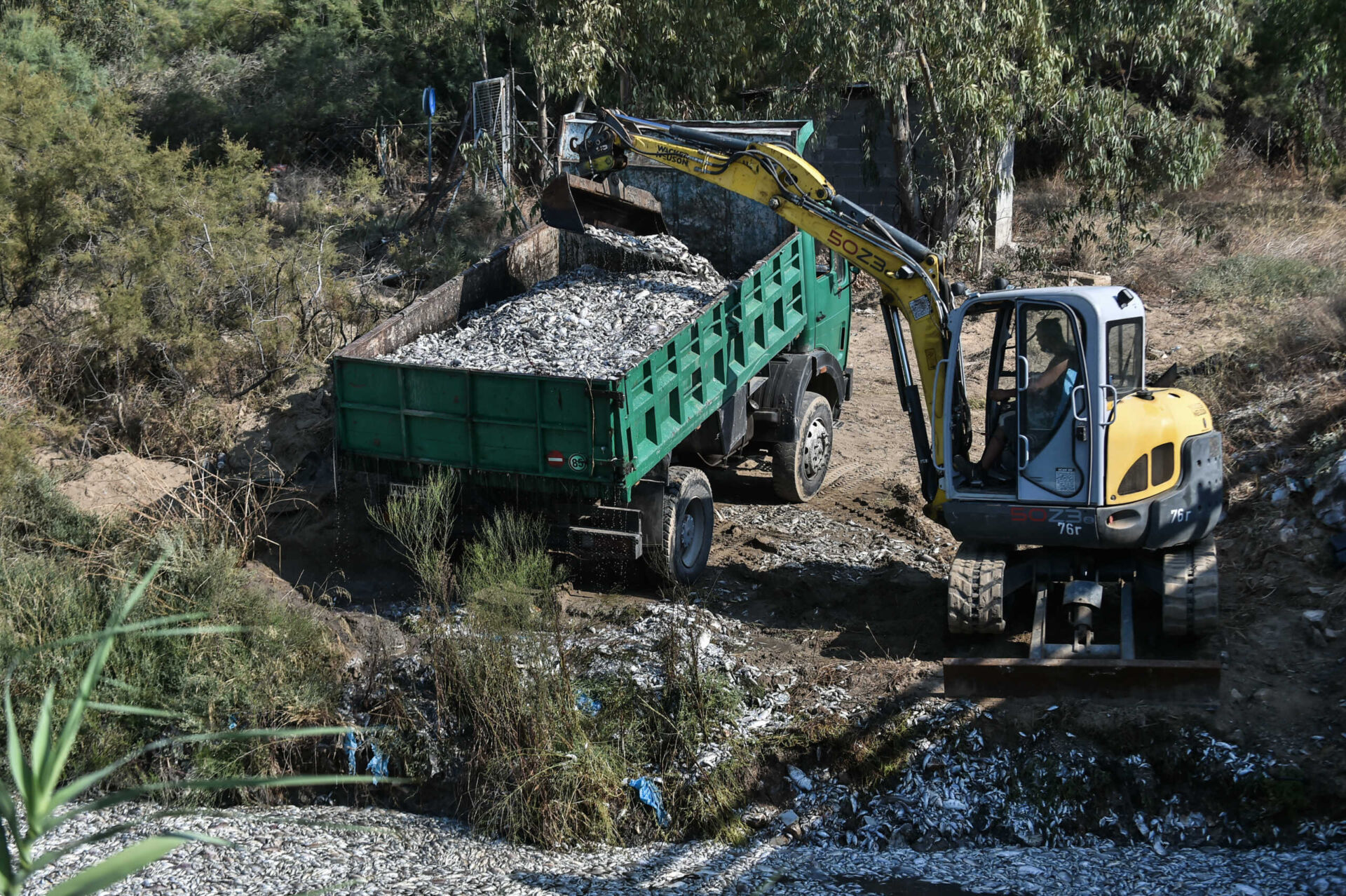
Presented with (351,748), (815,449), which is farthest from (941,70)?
(351,748)

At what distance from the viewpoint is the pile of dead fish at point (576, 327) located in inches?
320

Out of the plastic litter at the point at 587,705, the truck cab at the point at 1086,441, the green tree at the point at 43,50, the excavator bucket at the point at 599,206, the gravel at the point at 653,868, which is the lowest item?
the gravel at the point at 653,868

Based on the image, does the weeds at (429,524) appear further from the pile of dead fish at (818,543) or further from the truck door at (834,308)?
the truck door at (834,308)

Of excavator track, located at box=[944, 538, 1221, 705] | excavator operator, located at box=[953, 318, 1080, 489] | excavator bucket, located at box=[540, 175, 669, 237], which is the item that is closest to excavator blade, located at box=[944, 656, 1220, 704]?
excavator track, located at box=[944, 538, 1221, 705]

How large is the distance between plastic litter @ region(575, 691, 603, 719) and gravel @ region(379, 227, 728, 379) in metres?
2.01

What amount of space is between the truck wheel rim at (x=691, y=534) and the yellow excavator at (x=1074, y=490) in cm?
179

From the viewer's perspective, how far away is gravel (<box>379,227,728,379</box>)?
8.16m

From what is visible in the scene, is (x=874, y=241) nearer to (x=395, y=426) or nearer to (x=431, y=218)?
(x=395, y=426)

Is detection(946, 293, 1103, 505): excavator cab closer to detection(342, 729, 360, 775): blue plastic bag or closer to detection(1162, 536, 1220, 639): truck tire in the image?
detection(1162, 536, 1220, 639): truck tire

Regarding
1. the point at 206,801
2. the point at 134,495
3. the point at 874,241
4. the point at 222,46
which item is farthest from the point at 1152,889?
the point at 222,46

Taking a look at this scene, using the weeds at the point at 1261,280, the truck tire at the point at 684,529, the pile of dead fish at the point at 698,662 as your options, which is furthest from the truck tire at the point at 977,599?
the weeds at the point at 1261,280

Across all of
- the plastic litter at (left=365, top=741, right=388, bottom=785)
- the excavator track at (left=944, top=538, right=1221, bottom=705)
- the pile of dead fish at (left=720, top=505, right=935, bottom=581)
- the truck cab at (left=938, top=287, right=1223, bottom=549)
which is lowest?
the plastic litter at (left=365, top=741, right=388, bottom=785)

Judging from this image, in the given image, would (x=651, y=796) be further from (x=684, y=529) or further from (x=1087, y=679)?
(x=684, y=529)

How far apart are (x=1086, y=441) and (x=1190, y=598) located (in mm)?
1031
